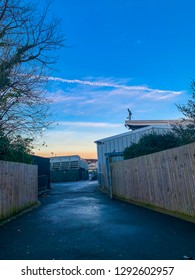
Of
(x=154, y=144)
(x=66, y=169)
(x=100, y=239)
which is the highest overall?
(x=154, y=144)

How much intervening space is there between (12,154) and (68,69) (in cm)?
466

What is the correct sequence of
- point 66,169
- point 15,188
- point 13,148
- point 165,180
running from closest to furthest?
point 165,180
point 15,188
point 13,148
point 66,169

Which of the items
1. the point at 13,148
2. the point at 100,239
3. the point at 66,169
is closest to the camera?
the point at 100,239

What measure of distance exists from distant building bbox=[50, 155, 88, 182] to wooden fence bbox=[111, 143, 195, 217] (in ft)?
98.4

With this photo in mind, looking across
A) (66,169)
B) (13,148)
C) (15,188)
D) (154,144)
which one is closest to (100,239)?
(15,188)

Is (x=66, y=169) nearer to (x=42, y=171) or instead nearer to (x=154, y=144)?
(x=42, y=171)

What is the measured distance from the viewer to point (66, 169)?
1622 inches

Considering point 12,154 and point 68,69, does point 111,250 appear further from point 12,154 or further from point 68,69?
point 68,69

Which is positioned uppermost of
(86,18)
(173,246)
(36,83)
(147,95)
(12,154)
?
(86,18)

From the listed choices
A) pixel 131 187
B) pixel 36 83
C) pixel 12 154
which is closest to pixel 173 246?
pixel 131 187

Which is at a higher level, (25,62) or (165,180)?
(25,62)

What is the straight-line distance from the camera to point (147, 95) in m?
14.9

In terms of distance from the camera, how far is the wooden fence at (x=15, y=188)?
24.6 feet

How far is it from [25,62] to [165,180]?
21.7 feet
